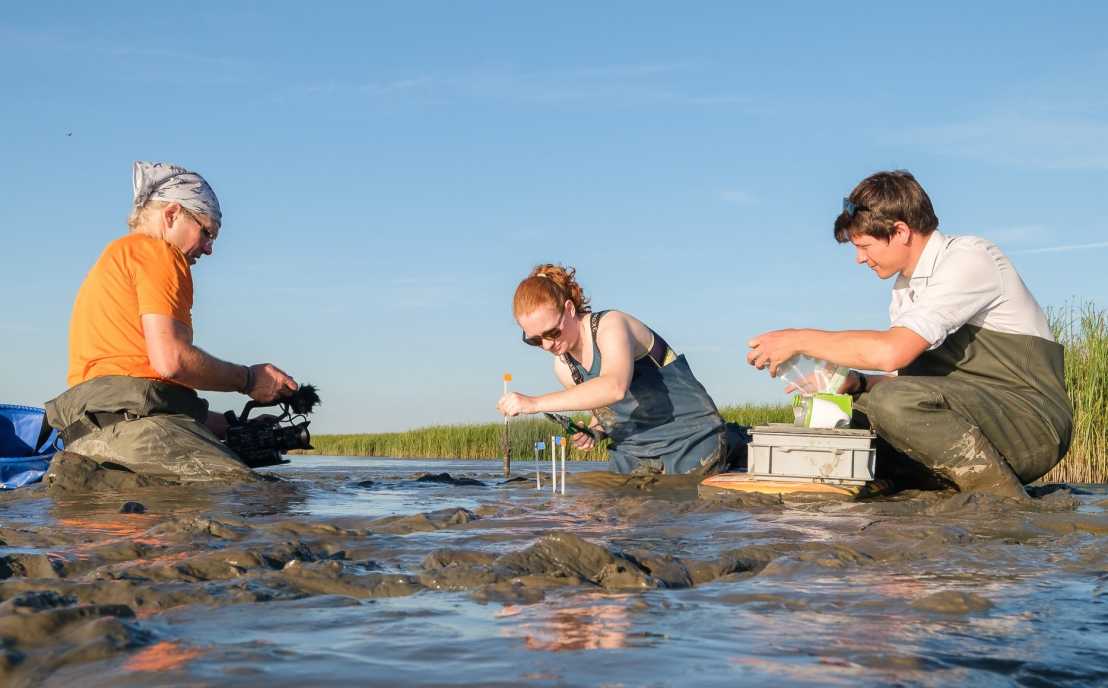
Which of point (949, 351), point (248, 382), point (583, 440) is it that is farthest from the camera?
point (583, 440)

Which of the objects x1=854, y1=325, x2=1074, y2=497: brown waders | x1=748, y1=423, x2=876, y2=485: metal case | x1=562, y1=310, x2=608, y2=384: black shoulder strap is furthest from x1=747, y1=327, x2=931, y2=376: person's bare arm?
x1=562, y1=310, x2=608, y2=384: black shoulder strap

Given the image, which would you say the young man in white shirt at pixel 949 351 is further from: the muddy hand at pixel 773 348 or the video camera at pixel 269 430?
the video camera at pixel 269 430

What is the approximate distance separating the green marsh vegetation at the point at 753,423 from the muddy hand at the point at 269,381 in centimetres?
949

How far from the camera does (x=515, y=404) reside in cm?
577

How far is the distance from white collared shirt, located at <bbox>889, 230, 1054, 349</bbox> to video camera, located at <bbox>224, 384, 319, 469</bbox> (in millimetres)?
3848

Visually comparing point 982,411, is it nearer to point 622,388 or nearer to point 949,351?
point 949,351

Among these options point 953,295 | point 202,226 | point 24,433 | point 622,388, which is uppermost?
point 202,226

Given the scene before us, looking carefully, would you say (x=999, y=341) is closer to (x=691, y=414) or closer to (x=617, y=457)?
(x=691, y=414)

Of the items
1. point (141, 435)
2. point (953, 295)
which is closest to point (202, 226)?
point (141, 435)

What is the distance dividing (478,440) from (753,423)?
17.5 feet

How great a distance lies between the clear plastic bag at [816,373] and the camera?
573 cm

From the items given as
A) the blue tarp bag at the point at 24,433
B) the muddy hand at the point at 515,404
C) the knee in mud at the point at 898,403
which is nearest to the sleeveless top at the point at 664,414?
the muddy hand at the point at 515,404

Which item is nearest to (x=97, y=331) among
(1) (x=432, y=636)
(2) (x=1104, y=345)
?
(1) (x=432, y=636)

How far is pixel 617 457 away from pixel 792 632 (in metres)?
4.83
